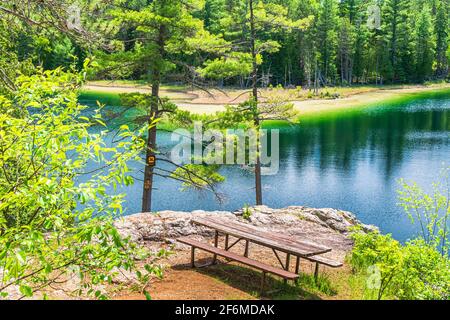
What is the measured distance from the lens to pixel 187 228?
10.8m

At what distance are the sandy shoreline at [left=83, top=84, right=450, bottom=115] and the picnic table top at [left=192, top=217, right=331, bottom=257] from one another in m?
35.8

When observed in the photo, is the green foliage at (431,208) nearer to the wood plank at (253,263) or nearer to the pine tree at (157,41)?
the wood plank at (253,263)

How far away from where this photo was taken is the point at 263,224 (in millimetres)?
12094

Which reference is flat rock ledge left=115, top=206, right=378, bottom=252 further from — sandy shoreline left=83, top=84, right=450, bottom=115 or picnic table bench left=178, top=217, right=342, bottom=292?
sandy shoreline left=83, top=84, right=450, bottom=115

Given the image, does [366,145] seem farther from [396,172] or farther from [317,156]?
[396,172]

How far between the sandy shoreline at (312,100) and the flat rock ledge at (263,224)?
32.2m

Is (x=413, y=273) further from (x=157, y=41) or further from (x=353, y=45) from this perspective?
(x=353, y=45)

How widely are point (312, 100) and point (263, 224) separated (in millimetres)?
48703

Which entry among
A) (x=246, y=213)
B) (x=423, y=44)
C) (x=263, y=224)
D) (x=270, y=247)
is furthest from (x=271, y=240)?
(x=423, y=44)

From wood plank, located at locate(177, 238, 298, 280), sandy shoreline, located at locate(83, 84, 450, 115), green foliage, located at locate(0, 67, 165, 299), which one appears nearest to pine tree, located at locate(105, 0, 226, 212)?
wood plank, located at locate(177, 238, 298, 280)

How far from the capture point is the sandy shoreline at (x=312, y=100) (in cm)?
5212

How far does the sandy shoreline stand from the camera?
5212 cm

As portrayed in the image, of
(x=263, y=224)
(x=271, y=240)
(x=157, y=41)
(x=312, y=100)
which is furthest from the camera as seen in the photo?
(x=312, y=100)
